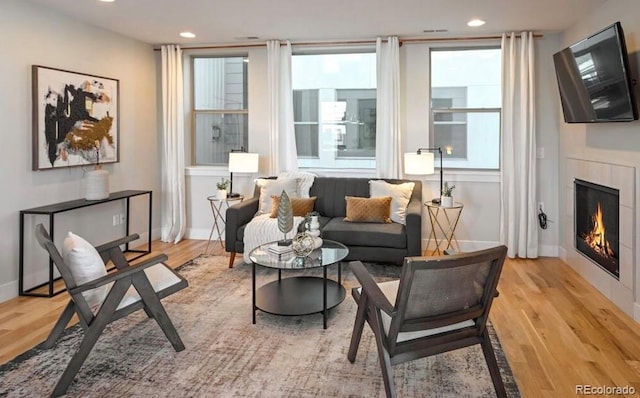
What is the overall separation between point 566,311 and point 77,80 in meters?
4.74

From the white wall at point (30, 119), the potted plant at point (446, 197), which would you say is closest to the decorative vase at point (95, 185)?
the white wall at point (30, 119)

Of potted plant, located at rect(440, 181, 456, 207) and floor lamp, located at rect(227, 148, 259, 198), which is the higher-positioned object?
floor lamp, located at rect(227, 148, 259, 198)

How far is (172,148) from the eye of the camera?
6191mm

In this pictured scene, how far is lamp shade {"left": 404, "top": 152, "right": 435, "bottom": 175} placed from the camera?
5254 mm

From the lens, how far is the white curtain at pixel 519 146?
5336 mm

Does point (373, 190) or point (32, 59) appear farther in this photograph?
point (373, 190)

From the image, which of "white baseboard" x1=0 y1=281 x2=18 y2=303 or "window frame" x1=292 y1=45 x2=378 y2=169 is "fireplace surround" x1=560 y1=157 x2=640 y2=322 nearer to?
"window frame" x1=292 y1=45 x2=378 y2=169

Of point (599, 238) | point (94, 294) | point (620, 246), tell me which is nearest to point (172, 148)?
point (94, 294)

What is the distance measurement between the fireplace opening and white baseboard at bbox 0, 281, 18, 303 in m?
4.87

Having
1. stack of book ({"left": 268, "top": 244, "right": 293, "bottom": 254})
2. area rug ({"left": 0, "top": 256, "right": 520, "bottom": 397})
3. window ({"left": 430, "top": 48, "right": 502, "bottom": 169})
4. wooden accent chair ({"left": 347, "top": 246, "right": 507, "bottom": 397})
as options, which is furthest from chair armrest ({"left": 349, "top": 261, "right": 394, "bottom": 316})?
window ({"left": 430, "top": 48, "right": 502, "bottom": 169})

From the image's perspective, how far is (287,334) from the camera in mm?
3307

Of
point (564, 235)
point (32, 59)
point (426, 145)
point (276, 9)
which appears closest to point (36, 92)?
point (32, 59)

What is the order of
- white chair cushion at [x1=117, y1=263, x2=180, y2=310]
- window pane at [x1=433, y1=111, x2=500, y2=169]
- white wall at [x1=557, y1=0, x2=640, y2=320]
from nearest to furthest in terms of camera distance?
white chair cushion at [x1=117, y1=263, x2=180, y2=310] → white wall at [x1=557, y1=0, x2=640, y2=320] → window pane at [x1=433, y1=111, x2=500, y2=169]

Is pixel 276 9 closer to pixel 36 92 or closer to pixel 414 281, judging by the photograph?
pixel 36 92
